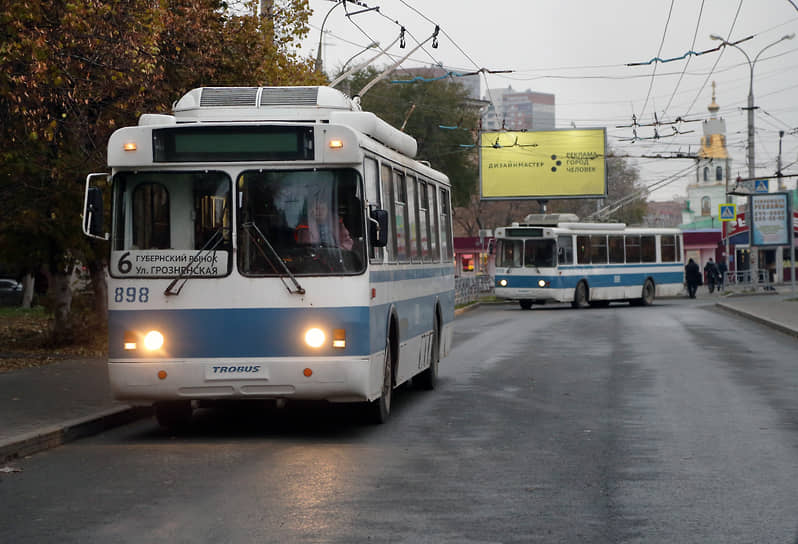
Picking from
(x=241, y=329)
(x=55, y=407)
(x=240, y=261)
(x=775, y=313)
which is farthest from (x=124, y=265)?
(x=775, y=313)

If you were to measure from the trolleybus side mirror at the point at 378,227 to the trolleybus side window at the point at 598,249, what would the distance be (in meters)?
35.3

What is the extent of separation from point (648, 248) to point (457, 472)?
4122 centimetres

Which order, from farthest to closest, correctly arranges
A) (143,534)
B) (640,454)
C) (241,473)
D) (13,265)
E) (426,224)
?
1. (13,265)
2. (426,224)
3. (640,454)
4. (241,473)
5. (143,534)

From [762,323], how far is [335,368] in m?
23.6

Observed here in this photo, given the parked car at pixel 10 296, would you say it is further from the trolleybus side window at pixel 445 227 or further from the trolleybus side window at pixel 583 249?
the trolleybus side window at pixel 445 227

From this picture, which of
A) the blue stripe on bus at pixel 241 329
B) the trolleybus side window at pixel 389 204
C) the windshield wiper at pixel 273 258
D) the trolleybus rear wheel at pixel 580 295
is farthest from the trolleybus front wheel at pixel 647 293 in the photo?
the windshield wiper at pixel 273 258

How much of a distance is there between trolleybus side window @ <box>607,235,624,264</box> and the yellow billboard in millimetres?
9331

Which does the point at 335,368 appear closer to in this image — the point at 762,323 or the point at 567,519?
the point at 567,519

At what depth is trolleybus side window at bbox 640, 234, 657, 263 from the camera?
49.2m

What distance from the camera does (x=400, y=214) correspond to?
1364cm

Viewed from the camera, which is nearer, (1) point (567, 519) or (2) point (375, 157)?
(1) point (567, 519)

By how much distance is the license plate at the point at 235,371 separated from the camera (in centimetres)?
1116

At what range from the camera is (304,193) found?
11.3 metres

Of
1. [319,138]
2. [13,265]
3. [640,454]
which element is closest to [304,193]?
[319,138]
